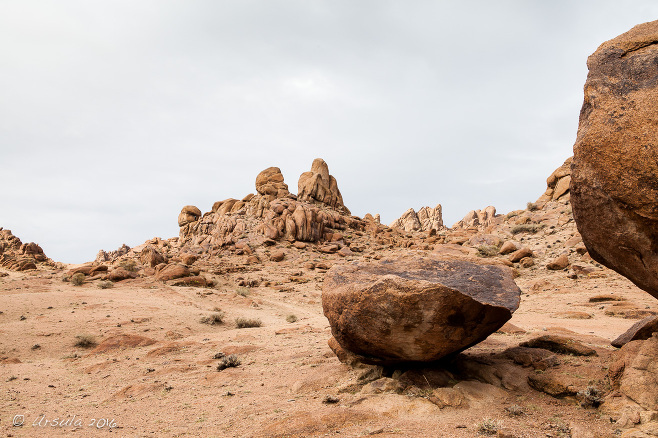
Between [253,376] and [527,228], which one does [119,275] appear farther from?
[527,228]

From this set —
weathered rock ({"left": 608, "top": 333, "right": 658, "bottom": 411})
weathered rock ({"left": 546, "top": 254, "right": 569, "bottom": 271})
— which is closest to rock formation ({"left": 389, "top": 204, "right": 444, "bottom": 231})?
weathered rock ({"left": 546, "top": 254, "right": 569, "bottom": 271})

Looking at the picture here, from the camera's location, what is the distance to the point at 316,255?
133 feet

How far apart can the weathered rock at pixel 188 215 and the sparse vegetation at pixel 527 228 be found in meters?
48.9

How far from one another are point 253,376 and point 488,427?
605cm

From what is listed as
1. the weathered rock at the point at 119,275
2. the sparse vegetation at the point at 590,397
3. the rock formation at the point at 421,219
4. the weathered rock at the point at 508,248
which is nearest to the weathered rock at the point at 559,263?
the weathered rock at the point at 508,248

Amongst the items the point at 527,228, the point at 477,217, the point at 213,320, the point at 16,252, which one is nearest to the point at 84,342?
the point at 213,320

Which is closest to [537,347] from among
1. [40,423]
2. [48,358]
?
[40,423]

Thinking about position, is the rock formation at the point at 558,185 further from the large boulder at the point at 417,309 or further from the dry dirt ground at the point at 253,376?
the large boulder at the point at 417,309

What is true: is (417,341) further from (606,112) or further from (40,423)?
(40,423)

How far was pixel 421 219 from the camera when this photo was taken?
81.4 metres

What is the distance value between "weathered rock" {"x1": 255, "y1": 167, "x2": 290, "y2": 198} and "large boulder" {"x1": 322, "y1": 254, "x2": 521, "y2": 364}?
4741 cm

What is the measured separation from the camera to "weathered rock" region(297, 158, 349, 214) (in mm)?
56094

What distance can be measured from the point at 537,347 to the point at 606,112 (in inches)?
213

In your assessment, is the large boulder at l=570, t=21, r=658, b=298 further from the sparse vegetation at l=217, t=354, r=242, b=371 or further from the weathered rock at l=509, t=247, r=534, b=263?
the weathered rock at l=509, t=247, r=534, b=263
